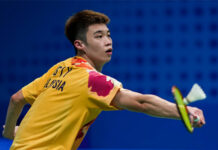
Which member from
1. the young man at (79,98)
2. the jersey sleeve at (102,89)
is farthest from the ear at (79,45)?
the jersey sleeve at (102,89)

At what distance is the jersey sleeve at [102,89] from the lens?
1901mm

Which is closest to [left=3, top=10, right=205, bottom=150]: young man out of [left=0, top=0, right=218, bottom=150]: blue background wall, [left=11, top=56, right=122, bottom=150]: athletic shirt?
[left=11, top=56, right=122, bottom=150]: athletic shirt

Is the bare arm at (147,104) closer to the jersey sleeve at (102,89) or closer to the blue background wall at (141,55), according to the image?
the jersey sleeve at (102,89)

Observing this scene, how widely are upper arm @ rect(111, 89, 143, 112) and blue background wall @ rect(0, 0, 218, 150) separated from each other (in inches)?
99.5

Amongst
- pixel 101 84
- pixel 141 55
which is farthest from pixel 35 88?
pixel 141 55

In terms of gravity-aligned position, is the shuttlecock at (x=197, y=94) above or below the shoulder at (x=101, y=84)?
above

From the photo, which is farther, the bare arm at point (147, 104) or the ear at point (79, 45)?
the ear at point (79, 45)

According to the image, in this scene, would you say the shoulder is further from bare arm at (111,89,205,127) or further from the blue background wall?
the blue background wall

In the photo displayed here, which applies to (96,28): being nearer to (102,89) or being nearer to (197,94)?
(102,89)

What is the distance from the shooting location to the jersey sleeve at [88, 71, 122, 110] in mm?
1901

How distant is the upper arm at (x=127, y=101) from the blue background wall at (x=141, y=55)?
253cm

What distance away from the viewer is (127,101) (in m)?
1.87

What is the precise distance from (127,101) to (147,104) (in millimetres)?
95

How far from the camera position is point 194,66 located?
14.7ft
